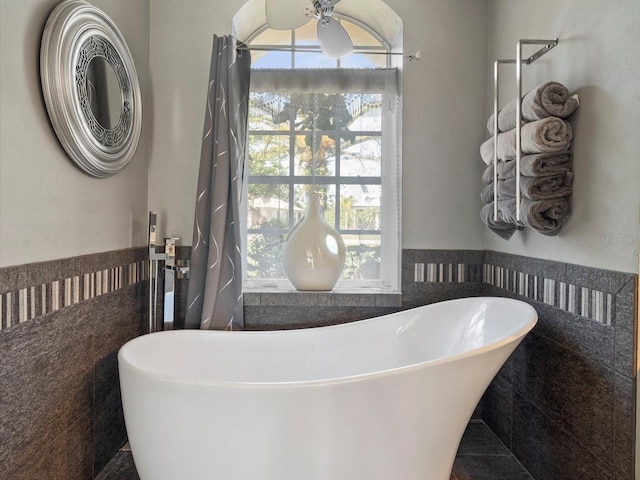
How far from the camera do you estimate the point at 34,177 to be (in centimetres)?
138

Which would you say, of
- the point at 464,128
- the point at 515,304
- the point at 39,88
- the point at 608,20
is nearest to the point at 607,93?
the point at 608,20

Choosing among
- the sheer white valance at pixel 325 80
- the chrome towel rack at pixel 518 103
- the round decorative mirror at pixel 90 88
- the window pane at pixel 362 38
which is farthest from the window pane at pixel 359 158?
the round decorative mirror at pixel 90 88

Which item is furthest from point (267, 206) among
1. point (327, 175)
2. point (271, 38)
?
point (271, 38)

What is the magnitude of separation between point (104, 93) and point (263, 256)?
1211mm

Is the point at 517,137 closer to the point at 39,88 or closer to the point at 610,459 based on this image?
the point at 610,459

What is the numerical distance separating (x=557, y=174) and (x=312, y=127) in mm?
1424

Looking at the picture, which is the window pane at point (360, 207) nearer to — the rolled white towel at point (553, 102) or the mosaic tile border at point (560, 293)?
the mosaic tile border at point (560, 293)

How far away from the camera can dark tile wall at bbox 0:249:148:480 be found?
4.25 feet

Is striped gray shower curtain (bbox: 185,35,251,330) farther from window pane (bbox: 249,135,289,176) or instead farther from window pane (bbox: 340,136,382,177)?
window pane (bbox: 340,136,382,177)

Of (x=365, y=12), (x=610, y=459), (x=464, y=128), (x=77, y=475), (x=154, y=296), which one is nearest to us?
(x=610, y=459)

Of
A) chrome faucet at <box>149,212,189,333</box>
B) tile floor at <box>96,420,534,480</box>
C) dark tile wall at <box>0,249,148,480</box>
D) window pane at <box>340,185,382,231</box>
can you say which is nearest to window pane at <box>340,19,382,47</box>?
window pane at <box>340,185,382,231</box>

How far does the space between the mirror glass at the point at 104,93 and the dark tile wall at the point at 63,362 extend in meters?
0.55

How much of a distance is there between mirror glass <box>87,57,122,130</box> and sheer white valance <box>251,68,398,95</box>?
2.67 ft

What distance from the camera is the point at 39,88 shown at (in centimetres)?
140
